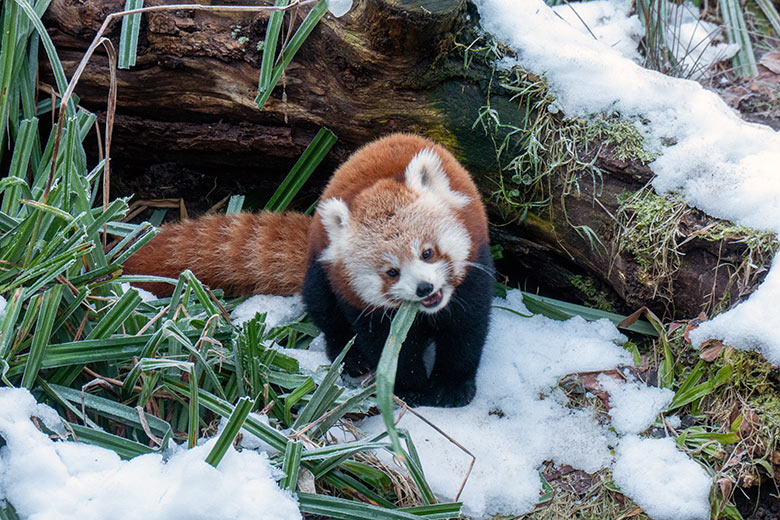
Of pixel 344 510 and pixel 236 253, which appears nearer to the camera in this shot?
pixel 344 510

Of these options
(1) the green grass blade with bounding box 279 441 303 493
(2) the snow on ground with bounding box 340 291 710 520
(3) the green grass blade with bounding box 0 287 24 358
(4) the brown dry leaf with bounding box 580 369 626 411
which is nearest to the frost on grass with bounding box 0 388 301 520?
(1) the green grass blade with bounding box 279 441 303 493

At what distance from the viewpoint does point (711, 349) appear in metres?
2.68

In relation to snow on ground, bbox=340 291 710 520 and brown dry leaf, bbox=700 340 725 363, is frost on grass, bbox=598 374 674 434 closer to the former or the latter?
snow on ground, bbox=340 291 710 520

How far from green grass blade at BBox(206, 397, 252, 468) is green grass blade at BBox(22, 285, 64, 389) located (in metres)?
0.67

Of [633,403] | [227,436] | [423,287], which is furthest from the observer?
[633,403]

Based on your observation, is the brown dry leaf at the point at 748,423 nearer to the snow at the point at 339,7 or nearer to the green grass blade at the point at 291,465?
the green grass blade at the point at 291,465

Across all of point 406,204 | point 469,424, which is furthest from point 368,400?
point 406,204

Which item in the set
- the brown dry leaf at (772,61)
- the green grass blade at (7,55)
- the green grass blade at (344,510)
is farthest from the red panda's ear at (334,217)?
the brown dry leaf at (772,61)

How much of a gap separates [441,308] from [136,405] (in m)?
1.18

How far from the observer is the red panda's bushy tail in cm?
335

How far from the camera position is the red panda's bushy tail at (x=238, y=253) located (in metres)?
3.35

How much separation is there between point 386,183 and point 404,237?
0.25 metres

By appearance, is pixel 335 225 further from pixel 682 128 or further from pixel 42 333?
pixel 682 128

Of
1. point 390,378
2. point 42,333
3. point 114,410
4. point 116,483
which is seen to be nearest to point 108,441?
point 114,410
